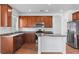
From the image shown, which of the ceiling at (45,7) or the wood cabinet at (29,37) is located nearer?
the ceiling at (45,7)

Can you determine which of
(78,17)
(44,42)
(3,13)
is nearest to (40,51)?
(44,42)

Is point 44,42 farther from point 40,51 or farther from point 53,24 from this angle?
point 53,24

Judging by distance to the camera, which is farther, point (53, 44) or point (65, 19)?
point (65, 19)

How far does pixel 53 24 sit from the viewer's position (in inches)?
420

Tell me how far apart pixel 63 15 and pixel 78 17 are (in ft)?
6.37

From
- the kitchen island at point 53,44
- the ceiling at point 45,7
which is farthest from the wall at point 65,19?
the kitchen island at point 53,44

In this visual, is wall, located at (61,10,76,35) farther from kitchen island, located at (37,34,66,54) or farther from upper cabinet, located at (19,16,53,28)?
kitchen island, located at (37,34,66,54)

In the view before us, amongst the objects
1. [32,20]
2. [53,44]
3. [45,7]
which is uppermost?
[45,7]

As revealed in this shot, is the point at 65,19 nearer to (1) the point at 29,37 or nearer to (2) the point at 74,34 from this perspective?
(2) the point at 74,34

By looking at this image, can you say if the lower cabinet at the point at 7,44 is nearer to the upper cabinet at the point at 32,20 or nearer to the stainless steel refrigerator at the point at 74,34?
the stainless steel refrigerator at the point at 74,34

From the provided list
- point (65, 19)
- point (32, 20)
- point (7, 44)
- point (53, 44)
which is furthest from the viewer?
point (32, 20)

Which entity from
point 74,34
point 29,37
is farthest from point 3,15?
point 29,37

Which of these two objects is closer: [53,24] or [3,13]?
[3,13]

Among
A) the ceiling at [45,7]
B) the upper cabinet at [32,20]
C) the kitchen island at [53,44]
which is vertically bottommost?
the kitchen island at [53,44]
